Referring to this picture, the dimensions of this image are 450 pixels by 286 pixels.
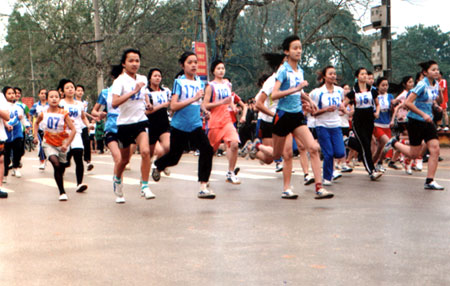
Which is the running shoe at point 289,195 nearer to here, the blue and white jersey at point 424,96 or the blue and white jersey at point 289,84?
the blue and white jersey at point 289,84

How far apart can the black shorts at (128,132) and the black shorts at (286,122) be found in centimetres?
165

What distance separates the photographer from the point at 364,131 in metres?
11.4

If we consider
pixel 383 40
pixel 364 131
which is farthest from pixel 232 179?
pixel 383 40

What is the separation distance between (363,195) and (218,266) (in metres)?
4.59

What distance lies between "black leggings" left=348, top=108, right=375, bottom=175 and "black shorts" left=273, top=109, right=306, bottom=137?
278cm

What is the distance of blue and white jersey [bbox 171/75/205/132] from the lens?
909cm

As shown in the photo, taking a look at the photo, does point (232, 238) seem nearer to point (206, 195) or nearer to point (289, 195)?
point (206, 195)

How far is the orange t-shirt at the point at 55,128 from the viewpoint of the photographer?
32.7ft

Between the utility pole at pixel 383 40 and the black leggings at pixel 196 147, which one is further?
the utility pole at pixel 383 40

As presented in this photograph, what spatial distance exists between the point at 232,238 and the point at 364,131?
5.65m

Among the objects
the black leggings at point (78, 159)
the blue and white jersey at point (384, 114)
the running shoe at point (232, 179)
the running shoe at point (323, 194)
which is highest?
the blue and white jersey at point (384, 114)

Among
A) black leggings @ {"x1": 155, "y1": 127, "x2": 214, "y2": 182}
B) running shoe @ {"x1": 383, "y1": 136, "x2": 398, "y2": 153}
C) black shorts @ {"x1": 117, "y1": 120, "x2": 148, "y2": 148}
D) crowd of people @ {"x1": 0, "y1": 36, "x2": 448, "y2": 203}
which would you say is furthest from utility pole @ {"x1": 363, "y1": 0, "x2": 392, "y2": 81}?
black shorts @ {"x1": 117, "y1": 120, "x2": 148, "y2": 148}

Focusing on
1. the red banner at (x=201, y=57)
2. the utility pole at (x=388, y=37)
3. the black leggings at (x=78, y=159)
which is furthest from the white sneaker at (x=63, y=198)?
the red banner at (x=201, y=57)

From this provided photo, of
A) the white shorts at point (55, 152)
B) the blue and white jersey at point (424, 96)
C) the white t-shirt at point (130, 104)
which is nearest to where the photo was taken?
the white t-shirt at point (130, 104)
